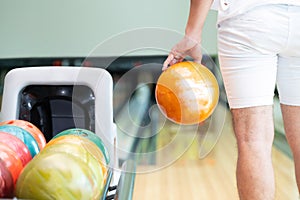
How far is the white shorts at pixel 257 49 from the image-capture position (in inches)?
37.9

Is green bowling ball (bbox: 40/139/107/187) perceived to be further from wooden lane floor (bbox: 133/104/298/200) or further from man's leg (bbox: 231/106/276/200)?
wooden lane floor (bbox: 133/104/298/200)

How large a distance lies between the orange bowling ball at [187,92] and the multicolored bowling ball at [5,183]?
13.6 inches

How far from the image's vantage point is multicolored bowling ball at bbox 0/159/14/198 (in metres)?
0.71

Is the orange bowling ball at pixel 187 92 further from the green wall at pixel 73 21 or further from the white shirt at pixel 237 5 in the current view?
the green wall at pixel 73 21

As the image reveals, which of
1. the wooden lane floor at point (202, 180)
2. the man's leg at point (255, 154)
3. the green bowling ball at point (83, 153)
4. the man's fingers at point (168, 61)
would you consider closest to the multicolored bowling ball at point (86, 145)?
the green bowling ball at point (83, 153)

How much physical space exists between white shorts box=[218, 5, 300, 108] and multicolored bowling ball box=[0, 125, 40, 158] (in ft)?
1.54

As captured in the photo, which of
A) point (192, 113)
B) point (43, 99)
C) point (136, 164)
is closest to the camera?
point (192, 113)

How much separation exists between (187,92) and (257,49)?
232mm

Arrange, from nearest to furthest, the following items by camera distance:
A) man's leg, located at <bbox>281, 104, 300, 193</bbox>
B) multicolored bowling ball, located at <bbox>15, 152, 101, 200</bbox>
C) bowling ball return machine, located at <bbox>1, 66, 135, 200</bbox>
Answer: multicolored bowling ball, located at <bbox>15, 152, 101, 200</bbox>
man's leg, located at <bbox>281, 104, 300, 193</bbox>
bowling ball return machine, located at <bbox>1, 66, 135, 200</bbox>

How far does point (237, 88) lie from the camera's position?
102cm

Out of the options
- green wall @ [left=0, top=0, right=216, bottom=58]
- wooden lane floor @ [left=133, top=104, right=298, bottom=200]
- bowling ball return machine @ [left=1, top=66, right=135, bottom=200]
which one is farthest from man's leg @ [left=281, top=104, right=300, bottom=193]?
green wall @ [left=0, top=0, right=216, bottom=58]

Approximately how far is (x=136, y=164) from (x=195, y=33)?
382 mm

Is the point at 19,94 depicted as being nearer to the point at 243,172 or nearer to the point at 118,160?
the point at 118,160

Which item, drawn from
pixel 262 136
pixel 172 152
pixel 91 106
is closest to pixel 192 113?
pixel 172 152
